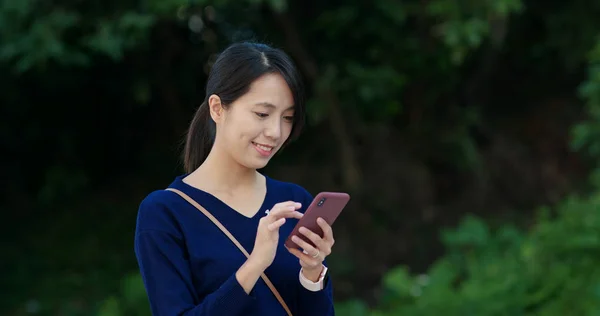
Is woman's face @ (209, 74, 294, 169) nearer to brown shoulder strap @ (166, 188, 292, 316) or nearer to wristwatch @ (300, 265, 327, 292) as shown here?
brown shoulder strap @ (166, 188, 292, 316)

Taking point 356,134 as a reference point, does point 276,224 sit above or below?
below

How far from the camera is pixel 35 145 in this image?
852 cm

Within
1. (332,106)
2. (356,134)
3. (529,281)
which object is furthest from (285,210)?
(356,134)

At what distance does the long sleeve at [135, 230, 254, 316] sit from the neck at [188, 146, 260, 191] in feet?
0.60

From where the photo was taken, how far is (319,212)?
5.82 feet

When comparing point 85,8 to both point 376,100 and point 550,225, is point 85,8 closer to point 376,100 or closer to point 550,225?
point 376,100

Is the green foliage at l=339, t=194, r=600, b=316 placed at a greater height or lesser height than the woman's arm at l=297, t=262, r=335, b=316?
greater

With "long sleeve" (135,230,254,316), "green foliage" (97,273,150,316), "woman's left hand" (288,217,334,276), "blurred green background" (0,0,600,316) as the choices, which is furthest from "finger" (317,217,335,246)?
"green foliage" (97,273,150,316)

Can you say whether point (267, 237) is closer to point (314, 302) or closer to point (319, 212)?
point (319, 212)

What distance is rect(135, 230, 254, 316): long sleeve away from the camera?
174cm

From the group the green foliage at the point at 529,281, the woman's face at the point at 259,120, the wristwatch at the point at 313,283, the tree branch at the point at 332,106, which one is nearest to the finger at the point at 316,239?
the wristwatch at the point at 313,283

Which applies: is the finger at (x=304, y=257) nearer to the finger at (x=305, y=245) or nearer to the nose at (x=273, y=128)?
the finger at (x=305, y=245)

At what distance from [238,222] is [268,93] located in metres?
0.30

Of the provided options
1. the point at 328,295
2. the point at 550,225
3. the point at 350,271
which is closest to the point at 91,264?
the point at 350,271
